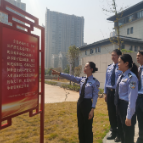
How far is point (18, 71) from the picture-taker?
1931 millimetres

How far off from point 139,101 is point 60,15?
57.2 metres

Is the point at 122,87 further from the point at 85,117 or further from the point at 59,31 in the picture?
the point at 59,31

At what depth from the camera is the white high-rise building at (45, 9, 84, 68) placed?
54.4m

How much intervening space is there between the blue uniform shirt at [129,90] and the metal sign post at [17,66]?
132cm

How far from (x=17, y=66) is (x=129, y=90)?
1.54m

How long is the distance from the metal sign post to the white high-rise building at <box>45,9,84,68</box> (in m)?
52.2

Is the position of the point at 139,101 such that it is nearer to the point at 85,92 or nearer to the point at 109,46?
the point at 85,92

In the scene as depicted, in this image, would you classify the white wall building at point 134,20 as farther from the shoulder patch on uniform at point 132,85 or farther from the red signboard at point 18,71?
the red signboard at point 18,71

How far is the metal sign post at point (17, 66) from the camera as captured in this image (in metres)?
1.73

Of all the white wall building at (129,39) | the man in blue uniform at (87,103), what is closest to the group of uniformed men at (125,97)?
the man in blue uniform at (87,103)

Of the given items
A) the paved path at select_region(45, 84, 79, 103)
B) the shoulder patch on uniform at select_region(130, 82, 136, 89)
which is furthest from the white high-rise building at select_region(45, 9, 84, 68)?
the shoulder patch on uniform at select_region(130, 82, 136, 89)

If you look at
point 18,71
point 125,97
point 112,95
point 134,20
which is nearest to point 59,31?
point 134,20

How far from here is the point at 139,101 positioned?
2.51m

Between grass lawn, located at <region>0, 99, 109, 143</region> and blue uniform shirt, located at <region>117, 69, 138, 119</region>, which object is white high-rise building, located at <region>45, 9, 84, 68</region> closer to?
grass lawn, located at <region>0, 99, 109, 143</region>
